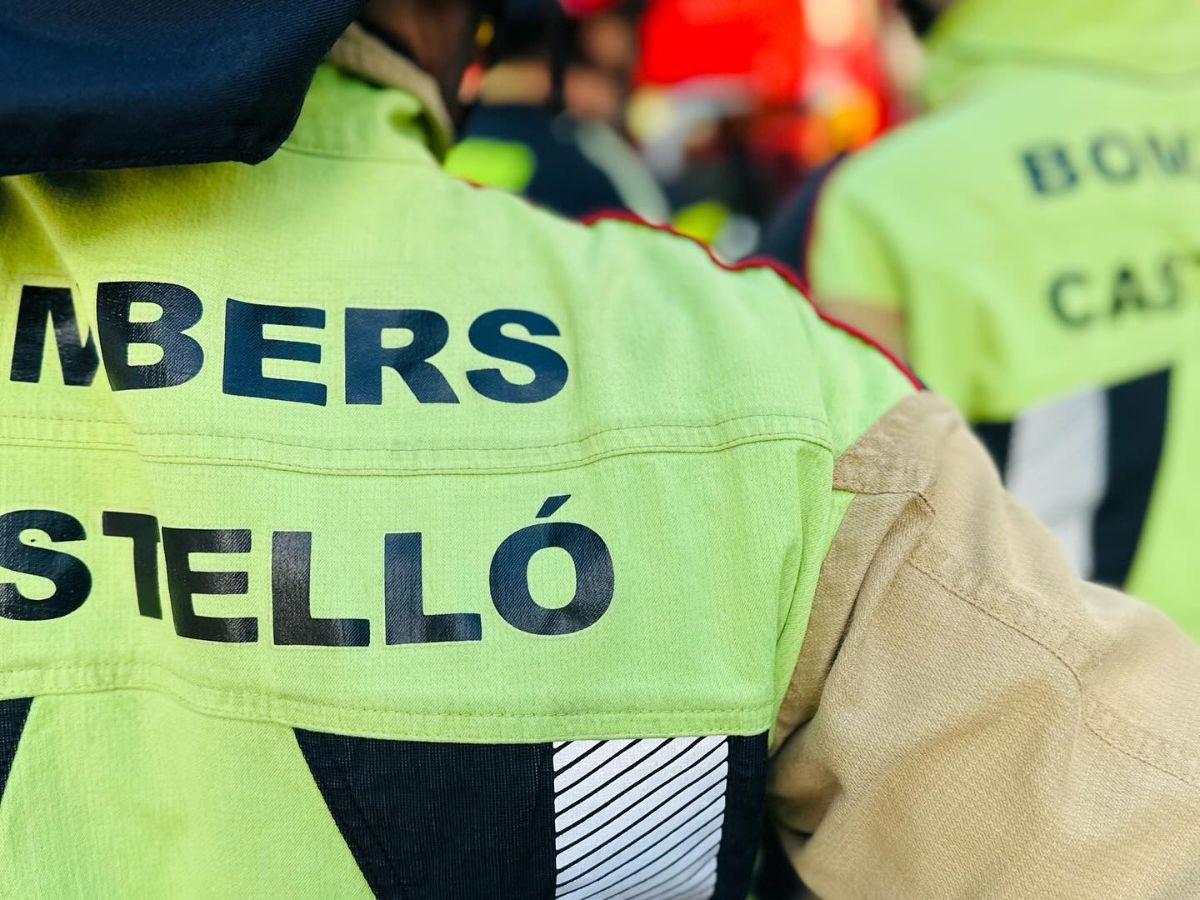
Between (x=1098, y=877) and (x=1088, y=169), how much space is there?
2.72 feet

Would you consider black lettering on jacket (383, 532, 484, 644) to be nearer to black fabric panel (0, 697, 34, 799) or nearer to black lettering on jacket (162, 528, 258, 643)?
black lettering on jacket (162, 528, 258, 643)

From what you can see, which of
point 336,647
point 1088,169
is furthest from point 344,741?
point 1088,169

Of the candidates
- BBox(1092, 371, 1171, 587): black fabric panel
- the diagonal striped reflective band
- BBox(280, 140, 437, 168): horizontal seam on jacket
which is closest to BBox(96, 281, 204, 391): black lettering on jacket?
BBox(280, 140, 437, 168): horizontal seam on jacket

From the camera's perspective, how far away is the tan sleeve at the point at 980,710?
23.8 inches

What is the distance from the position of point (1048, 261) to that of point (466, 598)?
0.84 m

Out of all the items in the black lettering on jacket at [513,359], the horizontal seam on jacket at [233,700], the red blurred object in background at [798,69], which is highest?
the red blurred object in background at [798,69]

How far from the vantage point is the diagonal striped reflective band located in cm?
60

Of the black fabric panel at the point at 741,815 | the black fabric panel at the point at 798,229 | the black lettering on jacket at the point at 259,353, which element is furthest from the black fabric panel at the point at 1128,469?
the black lettering on jacket at the point at 259,353

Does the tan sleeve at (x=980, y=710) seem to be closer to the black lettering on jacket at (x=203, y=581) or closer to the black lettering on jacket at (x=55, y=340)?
the black lettering on jacket at (x=203, y=581)

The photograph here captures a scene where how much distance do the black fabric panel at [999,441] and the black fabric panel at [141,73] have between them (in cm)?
85

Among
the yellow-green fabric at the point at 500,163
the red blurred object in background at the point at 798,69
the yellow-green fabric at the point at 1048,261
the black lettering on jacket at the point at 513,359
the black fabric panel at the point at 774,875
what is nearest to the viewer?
the black lettering on jacket at the point at 513,359

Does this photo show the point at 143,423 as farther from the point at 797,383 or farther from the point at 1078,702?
the point at 1078,702

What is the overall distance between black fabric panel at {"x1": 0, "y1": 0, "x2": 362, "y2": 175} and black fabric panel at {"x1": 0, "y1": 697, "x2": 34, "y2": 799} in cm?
26

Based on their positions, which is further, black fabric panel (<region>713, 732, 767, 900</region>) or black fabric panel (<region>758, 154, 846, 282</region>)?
black fabric panel (<region>758, 154, 846, 282</region>)
